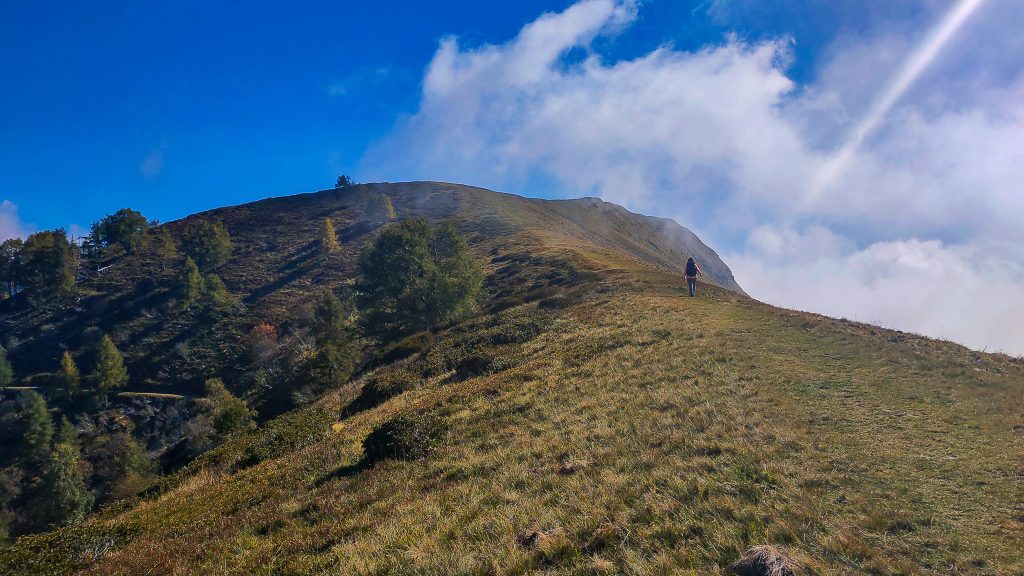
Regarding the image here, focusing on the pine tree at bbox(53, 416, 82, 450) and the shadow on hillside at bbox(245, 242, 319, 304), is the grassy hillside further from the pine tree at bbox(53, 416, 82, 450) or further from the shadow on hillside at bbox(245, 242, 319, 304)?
the shadow on hillside at bbox(245, 242, 319, 304)

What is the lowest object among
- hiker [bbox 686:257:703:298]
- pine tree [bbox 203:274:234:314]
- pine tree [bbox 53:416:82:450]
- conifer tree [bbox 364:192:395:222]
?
pine tree [bbox 53:416:82:450]

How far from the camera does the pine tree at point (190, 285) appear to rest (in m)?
82.9

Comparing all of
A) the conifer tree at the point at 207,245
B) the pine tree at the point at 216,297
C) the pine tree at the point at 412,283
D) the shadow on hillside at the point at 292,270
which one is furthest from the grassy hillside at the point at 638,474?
the conifer tree at the point at 207,245

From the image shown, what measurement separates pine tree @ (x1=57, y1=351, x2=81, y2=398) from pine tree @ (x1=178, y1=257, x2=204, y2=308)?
17925 millimetres

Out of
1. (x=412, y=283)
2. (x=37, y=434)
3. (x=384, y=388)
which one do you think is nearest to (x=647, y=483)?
(x=384, y=388)

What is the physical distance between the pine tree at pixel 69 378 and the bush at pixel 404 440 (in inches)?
3204

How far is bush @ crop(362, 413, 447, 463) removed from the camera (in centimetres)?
1209

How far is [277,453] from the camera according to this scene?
16.2m

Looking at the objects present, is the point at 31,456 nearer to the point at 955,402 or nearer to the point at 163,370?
the point at 163,370

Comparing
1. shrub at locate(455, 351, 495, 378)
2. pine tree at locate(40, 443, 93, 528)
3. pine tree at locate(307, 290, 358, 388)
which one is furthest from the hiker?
pine tree at locate(40, 443, 93, 528)

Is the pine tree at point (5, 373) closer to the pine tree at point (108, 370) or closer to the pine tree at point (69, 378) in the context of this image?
the pine tree at point (69, 378)

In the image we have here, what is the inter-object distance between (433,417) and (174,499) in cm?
758

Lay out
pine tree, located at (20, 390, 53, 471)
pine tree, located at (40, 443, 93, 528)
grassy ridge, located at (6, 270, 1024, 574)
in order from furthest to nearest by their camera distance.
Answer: pine tree, located at (20, 390, 53, 471), pine tree, located at (40, 443, 93, 528), grassy ridge, located at (6, 270, 1024, 574)

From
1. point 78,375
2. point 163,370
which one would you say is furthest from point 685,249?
point 78,375
